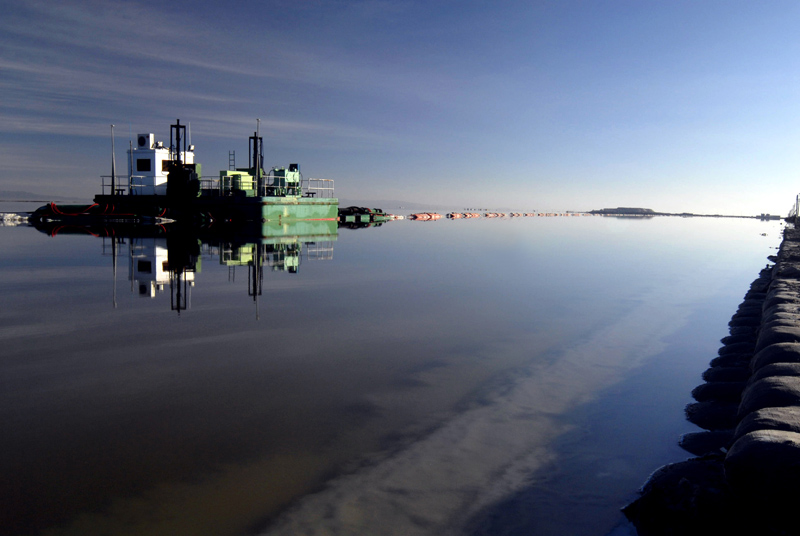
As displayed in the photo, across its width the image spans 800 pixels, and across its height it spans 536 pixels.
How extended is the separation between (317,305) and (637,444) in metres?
8.90

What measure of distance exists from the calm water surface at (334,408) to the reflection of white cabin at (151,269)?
0.28 metres

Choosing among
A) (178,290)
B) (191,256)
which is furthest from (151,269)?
(178,290)

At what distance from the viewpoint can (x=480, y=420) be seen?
21.5ft

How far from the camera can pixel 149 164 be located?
160 ft

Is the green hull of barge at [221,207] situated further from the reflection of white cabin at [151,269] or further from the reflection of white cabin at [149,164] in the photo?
the reflection of white cabin at [151,269]

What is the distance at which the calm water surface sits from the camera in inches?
179

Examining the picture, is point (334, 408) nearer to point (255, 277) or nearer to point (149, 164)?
point (255, 277)

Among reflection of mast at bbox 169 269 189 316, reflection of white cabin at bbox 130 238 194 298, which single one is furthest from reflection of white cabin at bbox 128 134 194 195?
reflection of mast at bbox 169 269 189 316

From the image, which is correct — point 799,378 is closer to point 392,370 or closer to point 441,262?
point 392,370

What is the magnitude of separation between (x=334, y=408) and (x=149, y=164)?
159 feet

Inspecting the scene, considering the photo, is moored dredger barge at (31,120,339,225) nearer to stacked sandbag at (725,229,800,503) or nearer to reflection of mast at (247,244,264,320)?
reflection of mast at (247,244,264,320)

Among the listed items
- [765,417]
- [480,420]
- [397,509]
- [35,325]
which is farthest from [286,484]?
[35,325]

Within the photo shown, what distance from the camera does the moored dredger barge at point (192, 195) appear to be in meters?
45.7

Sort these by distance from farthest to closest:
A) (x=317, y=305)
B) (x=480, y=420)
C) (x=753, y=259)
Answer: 1. (x=753, y=259)
2. (x=317, y=305)
3. (x=480, y=420)
